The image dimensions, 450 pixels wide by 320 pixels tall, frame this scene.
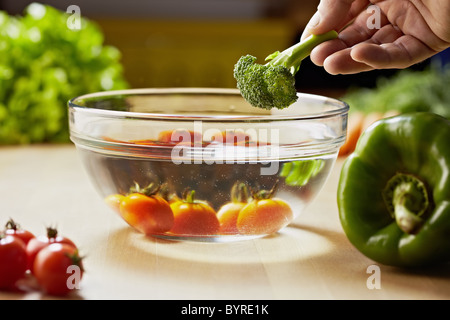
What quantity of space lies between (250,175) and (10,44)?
1.58m

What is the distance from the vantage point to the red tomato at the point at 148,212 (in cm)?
121

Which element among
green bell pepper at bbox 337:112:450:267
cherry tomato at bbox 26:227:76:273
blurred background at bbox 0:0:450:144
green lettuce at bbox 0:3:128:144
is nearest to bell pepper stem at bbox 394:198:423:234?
green bell pepper at bbox 337:112:450:267

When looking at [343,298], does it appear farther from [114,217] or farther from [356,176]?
[114,217]

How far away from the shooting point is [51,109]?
2.36 metres

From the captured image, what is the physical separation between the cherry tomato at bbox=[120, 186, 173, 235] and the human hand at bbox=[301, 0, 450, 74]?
42 cm

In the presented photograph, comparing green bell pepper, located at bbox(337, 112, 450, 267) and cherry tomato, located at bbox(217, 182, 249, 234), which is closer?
green bell pepper, located at bbox(337, 112, 450, 267)

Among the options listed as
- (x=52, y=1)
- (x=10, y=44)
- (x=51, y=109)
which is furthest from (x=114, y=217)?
(x=52, y=1)

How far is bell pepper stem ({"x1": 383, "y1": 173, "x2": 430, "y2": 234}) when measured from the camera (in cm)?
108

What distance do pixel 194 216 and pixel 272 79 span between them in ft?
0.94

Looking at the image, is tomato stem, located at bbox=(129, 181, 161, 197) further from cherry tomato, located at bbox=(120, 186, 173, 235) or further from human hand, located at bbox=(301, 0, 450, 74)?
human hand, located at bbox=(301, 0, 450, 74)

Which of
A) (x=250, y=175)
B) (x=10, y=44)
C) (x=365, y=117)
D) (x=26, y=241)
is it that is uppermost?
(x=10, y=44)

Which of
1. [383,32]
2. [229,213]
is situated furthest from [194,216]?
[383,32]

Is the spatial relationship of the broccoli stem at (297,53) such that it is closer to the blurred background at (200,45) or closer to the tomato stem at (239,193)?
the tomato stem at (239,193)

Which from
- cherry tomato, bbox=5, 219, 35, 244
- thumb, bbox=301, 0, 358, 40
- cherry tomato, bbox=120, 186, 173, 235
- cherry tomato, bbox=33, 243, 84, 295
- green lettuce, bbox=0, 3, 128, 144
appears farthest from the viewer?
green lettuce, bbox=0, 3, 128, 144
